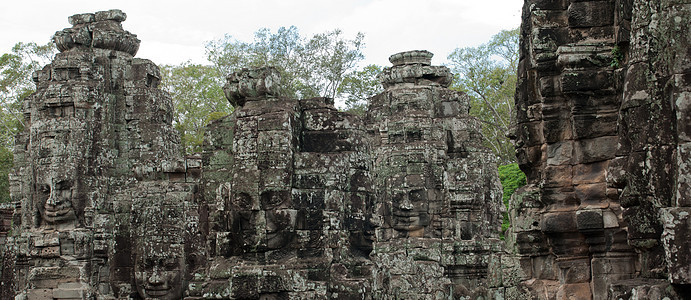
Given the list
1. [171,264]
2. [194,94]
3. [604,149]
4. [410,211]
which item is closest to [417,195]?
[410,211]

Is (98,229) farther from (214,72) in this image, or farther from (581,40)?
(214,72)

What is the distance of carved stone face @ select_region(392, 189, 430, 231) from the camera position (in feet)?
54.0

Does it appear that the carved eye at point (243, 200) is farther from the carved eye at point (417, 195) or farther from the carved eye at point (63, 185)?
the carved eye at point (417, 195)

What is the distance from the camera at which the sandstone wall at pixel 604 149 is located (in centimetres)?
439

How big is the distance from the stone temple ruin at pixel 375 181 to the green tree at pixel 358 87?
15247 millimetres

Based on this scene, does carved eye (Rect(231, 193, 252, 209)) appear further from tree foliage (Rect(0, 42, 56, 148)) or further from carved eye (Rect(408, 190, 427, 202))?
tree foliage (Rect(0, 42, 56, 148))

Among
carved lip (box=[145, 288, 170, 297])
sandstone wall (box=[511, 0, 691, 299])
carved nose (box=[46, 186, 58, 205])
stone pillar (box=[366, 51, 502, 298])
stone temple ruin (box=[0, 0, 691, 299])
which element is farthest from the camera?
stone pillar (box=[366, 51, 502, 298])

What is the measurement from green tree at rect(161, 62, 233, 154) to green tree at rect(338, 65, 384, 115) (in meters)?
5.13

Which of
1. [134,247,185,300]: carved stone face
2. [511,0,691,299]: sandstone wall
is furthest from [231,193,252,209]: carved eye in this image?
[134,247,185,300]: carved stone face

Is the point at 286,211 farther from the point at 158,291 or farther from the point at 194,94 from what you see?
the point at 194,94

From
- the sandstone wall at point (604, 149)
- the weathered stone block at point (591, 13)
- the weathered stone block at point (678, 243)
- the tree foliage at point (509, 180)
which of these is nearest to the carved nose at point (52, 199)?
the sandstone wall at point (604, 149)

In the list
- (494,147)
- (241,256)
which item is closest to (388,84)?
(241,256)

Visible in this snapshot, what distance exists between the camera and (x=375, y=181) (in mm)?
9039

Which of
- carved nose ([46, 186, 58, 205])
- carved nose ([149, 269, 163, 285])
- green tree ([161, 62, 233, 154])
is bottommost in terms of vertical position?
carved nose ([149, 269, 163, 285])
